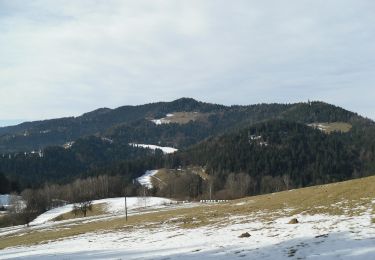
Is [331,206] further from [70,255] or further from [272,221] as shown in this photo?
[70,255]

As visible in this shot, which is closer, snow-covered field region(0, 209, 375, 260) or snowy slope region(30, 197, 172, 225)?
snow-covered field region(0, 209, 375, 260)

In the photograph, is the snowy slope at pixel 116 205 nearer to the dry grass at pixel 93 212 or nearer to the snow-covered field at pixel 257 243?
the dry grass at pixel 93 212

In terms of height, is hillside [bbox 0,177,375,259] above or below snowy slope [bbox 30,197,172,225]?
above

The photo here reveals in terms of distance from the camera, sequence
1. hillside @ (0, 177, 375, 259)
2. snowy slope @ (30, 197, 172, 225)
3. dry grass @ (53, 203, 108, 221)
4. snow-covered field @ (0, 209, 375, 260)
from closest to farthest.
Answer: snow-covered field @ (0, 209, 375, 260) < hillside @ (0, 177, 375, 259) < dry grass @ (53, 203, 108, 221) < snowy slope @ (30, 197, 172, 225)

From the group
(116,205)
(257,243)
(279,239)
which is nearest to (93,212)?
(116,205)

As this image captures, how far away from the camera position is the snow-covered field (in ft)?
76.2

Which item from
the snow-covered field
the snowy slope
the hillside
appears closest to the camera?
the snow-covered field

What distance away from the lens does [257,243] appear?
2800cm

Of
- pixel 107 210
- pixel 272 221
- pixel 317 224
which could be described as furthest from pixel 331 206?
pixel 107 210

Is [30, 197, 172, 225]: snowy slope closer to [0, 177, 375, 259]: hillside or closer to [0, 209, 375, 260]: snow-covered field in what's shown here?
[0, 177, 375, 259]: hillside

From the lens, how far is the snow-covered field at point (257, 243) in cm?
2322

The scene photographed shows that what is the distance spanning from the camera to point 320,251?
22.9m

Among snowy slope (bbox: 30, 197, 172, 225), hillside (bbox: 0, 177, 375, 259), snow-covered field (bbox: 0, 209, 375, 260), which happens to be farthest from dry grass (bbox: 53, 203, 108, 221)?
snow-covered field (bbox: 0, 209, 375, 260)

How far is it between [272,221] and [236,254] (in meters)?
13.6
